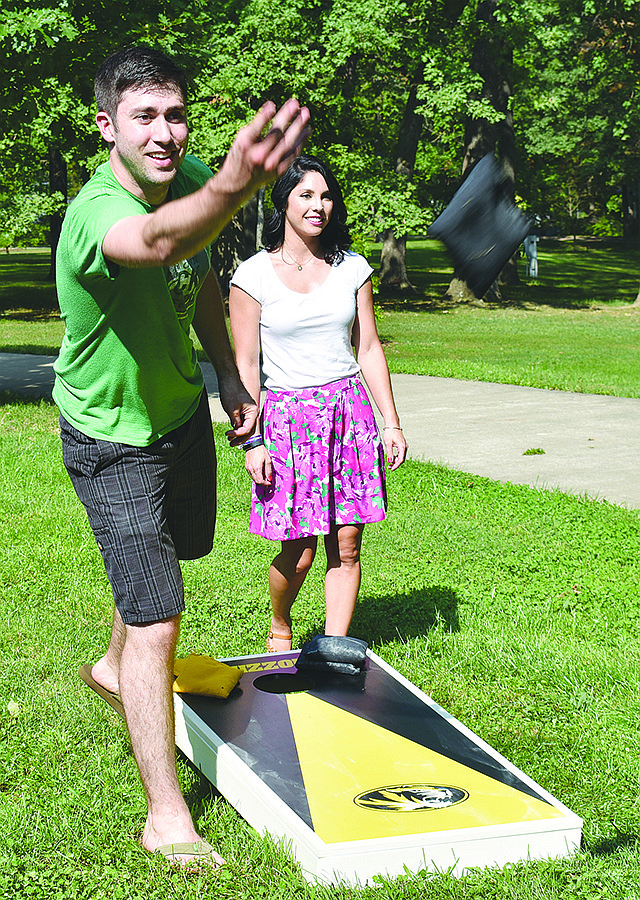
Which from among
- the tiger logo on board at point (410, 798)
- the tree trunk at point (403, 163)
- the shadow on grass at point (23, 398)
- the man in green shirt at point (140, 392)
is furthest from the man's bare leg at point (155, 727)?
the tree trunk at point (403, 163)

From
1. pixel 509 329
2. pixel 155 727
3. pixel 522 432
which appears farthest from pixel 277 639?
pixel 509 329

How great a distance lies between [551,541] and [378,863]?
3482mm

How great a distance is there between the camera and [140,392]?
2.89 metres

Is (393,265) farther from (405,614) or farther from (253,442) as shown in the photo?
(253,442)

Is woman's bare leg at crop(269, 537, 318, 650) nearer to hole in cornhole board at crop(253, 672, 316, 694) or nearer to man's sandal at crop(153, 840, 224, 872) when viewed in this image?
→ hole in cornhole board at crop(253, 672, 316, 694)

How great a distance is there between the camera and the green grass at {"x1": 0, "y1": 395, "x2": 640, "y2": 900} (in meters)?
2.75

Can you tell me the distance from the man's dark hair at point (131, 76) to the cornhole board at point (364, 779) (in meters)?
1.99

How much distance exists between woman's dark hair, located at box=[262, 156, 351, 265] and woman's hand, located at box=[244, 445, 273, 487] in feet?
2.77

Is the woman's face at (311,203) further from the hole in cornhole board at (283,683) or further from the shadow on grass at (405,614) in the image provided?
the shadow on grass at (405,614)

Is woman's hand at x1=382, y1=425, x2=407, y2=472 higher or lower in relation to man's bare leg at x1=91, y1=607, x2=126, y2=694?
higher

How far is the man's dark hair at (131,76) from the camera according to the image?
8.45ft

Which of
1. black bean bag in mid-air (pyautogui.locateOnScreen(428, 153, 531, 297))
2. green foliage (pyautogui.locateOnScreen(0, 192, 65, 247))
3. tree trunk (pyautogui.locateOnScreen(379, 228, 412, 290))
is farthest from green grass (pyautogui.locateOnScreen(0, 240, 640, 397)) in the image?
green foliage (pyautogui.locateOnScreen(0, 192, 65, 247))

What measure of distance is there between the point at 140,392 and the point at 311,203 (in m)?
1.39

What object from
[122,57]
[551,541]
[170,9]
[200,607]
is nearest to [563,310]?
[170,9]
